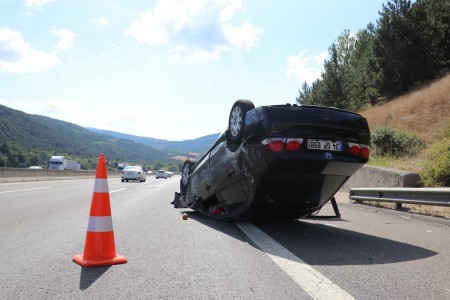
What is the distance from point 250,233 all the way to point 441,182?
6970 mm

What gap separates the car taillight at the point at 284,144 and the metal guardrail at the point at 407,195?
3639 mm

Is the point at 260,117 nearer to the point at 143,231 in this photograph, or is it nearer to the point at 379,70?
the point at 143,231

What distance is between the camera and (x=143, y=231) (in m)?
5.93

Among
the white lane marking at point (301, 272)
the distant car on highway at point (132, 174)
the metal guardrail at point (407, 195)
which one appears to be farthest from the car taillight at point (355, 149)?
the distant car on highway at point (132, 174)

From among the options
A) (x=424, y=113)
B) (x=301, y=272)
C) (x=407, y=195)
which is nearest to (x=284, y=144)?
(x=301, y=272)

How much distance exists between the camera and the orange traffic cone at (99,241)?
386 cm

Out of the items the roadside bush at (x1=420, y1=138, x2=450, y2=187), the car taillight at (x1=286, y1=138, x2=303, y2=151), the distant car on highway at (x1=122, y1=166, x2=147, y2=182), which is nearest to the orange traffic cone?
the car taillight at (x1=286, y1=138, x2=303, y2=151)

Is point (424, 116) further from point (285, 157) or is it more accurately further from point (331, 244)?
point (285, 157)

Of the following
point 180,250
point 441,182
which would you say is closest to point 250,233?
point 180,250

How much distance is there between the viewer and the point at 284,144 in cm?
500

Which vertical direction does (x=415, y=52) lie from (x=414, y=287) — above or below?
above

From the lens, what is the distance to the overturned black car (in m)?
5.06

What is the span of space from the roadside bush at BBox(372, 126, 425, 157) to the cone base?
15.8 metres

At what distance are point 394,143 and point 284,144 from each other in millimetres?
15185
